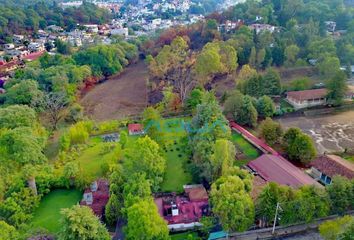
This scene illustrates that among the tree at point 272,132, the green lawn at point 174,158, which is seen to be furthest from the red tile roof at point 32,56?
the tree at point 272,132

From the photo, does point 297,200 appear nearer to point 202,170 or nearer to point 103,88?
point 202,170

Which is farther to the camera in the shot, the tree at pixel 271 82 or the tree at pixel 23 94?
the tree at pixel 271 82

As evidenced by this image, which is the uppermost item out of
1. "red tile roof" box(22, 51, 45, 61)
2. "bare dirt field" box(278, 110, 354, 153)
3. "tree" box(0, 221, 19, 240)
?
"red tile roof" box(22, 51, 45, 61)

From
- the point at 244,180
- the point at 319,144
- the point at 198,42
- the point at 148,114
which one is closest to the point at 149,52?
the point at 198,42

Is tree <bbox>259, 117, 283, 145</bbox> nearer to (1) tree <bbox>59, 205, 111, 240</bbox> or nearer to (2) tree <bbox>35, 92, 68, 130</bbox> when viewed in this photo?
(1) tree <bbox>59, 205, 111, 240</bbox>

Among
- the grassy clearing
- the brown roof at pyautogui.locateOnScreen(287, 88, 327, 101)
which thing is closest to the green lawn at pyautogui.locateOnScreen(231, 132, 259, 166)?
the brown roof at pyautogui.locateOnScreen(287, 88, 327, 101)

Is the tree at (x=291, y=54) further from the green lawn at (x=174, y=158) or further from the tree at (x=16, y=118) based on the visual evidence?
the tree at (x=16, y=118)

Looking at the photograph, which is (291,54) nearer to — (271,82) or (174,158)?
(271,82)
